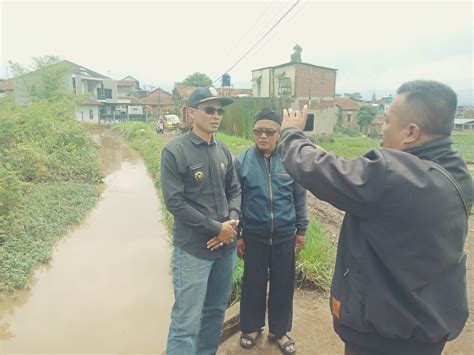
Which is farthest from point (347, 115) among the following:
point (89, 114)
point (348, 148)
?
point (89, 114)

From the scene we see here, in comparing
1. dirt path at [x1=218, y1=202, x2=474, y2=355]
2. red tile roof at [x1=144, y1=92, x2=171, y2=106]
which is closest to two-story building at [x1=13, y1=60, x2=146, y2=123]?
red tile roof at [x1=144, y1=92, x2=171, y2=106]

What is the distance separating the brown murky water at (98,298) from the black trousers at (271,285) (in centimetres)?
122

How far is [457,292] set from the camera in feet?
4.65

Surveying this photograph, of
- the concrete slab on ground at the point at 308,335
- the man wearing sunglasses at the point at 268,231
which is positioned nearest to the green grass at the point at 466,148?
the concrete slab on ground at the point at 308,335

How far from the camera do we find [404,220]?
1.31m

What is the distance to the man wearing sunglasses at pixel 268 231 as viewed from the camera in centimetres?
265

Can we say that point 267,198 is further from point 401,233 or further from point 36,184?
point 36,184

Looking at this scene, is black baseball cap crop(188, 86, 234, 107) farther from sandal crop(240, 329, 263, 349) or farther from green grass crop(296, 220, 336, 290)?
green grass crop(296, 220, 336, 290)

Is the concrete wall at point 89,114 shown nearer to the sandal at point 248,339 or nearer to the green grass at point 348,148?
the green grass at point 348,148

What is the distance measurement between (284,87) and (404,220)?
25348 millimetres

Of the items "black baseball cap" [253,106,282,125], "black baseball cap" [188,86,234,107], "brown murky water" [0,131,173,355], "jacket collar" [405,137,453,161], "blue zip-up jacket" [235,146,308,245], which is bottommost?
"brown murky water" [0,131,173,355]

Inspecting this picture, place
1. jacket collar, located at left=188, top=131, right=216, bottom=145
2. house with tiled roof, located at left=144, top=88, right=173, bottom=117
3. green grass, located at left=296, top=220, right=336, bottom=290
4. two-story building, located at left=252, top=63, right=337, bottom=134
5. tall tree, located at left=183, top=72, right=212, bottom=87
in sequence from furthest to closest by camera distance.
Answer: tall tree, located at left=183, top=72, right=212, bottom=87, house with tiled roof, located at left=144, top=88, right=173, bottom=117, two-story building, located at left=252, top=63, right=337, bottom=134, green grass, located at left=296, top=220, right=336, bottom=290, jacket collar, located at left=188, top=131, right=216, bottom=145

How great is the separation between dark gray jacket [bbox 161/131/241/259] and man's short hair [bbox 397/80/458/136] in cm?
136

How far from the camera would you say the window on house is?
25.2m
